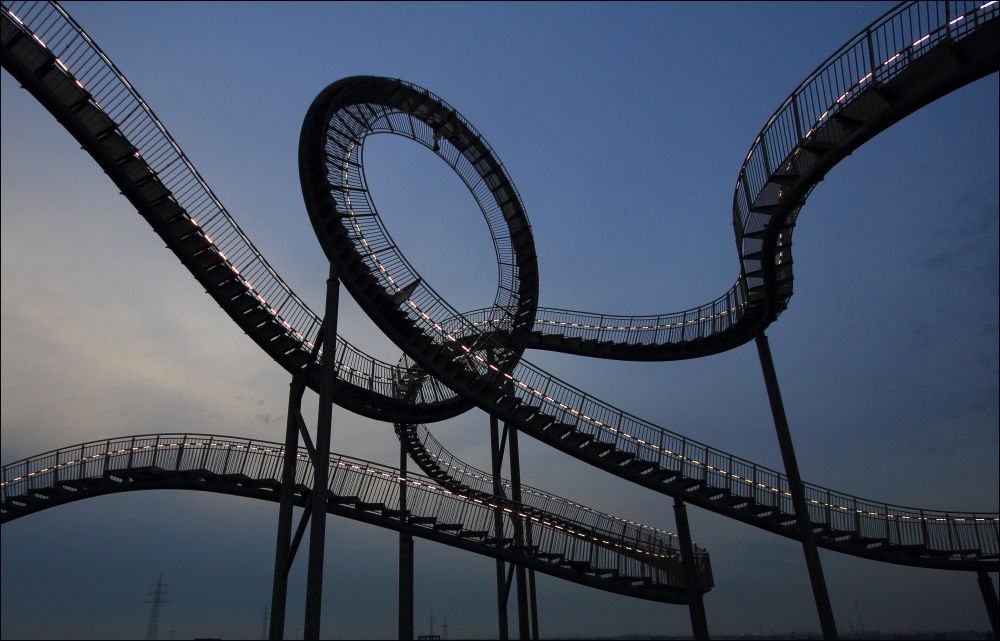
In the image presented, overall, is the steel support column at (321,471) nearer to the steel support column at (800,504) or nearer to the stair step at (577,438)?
the stair step at (577,438)

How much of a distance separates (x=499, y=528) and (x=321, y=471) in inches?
225

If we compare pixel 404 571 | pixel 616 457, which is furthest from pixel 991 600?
pixel 404 571

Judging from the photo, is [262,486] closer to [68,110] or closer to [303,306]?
[303,306]

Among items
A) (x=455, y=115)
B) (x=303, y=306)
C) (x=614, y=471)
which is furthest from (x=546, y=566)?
(x=455, y=115)

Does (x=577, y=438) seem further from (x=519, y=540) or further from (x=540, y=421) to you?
(x=519, y=540)

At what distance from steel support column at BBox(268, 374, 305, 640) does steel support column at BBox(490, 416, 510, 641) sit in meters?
5.23

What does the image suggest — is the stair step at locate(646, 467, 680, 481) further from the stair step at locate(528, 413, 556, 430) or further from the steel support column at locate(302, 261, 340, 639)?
the steel support column at locate(302, 261, 340, 639)

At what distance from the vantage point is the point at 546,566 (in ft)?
50.1

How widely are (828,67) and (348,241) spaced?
431 inches

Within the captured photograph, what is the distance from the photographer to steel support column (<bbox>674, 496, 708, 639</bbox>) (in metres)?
15.0

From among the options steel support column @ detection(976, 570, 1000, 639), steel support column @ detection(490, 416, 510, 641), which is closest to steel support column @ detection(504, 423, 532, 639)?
steel support column @ detection(490, 416, 510, 641)

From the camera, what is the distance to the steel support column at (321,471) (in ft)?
36.2

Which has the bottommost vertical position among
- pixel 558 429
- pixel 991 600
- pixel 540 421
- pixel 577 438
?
pixel 991 600

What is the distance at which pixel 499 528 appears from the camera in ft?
51.2
